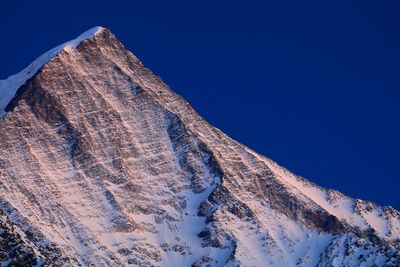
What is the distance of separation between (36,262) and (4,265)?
11.9 ft

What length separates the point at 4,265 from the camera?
115m

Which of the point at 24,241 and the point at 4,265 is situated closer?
the point at 4,265

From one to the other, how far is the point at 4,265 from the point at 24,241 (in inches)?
327

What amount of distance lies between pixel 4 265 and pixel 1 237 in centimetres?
344

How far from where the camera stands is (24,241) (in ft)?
403

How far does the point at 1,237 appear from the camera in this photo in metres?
117

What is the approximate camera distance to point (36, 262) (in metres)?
117

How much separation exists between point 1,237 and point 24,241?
6514mm

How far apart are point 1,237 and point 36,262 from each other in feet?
15.5
